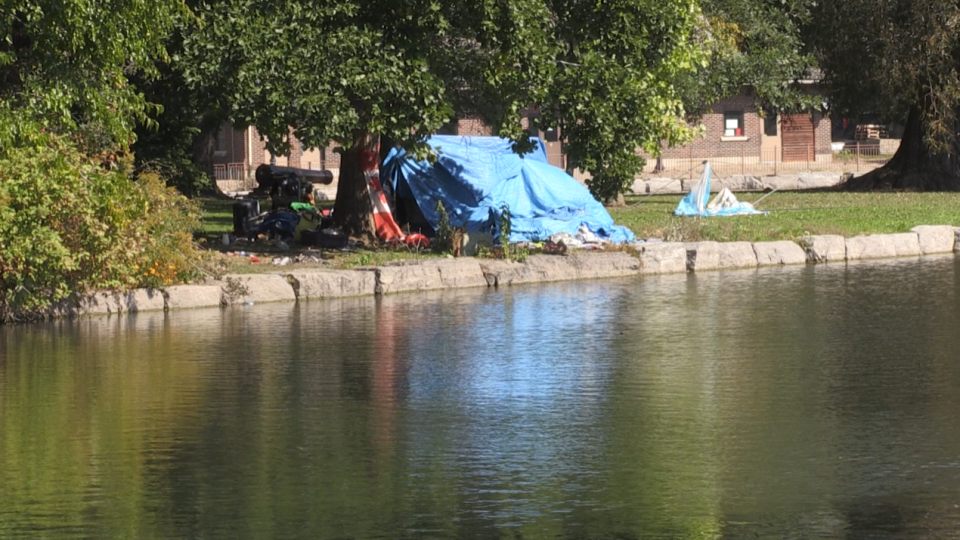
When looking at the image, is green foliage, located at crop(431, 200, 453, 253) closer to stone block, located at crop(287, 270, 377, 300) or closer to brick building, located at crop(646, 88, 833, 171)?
stone block, located at crop(287, 270, 377, 300)

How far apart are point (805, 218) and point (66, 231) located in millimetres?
16019

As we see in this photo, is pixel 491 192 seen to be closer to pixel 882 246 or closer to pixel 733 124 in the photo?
pixel 882 246

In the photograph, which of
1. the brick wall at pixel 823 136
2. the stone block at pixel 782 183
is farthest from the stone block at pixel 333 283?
the brick wall at pixel 823 136

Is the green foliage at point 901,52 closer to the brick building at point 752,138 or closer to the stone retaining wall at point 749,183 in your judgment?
the stone retaining wall at point 749,183

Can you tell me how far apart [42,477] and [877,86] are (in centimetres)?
3088

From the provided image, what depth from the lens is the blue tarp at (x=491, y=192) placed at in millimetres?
24906

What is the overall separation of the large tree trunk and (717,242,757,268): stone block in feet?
54.4

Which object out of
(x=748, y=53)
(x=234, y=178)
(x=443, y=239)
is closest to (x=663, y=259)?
(x=443, y=239)

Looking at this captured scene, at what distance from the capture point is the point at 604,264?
21500 millimetres

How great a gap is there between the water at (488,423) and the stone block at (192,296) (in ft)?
1.58

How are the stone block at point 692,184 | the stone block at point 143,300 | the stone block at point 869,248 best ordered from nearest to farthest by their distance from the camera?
the stone block at point 143,300
the stone block at point 869,248
the stone block at point 692,184

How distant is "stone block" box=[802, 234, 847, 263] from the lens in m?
23.5

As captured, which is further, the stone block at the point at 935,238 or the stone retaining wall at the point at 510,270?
the stone block at the point at 935,238

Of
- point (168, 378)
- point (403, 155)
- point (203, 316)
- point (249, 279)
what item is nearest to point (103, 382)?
point (168, 378)
